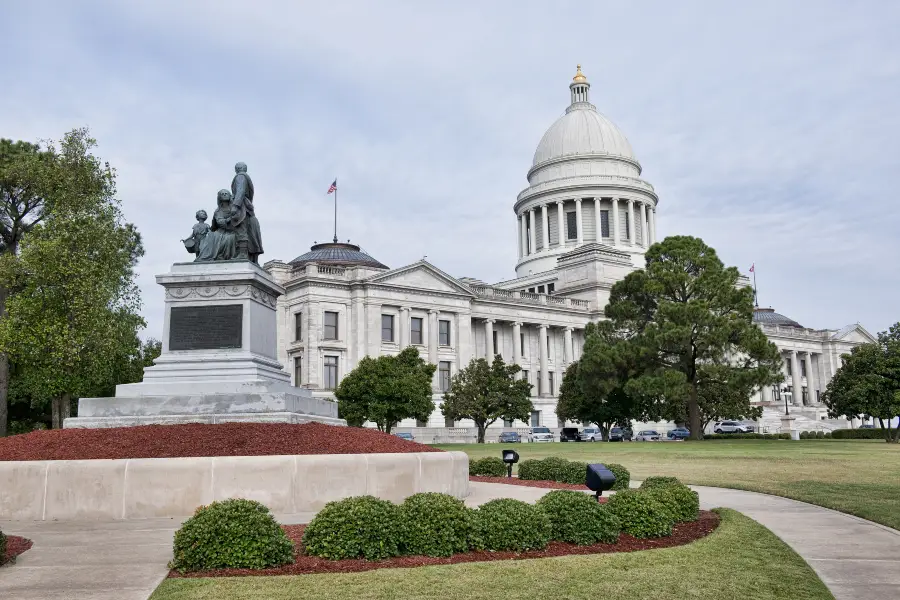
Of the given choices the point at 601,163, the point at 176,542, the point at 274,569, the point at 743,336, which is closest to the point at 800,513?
the point at 274,569

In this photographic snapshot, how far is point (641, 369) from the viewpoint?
2215 inches

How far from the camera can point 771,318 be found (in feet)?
421

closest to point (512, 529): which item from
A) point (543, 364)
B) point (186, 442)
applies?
point (186, 442)

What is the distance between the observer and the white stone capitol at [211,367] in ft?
59.8

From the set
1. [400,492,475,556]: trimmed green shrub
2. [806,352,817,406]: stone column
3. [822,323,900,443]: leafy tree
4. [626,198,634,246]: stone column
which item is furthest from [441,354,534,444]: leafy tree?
[806,352,817,406]: stone column

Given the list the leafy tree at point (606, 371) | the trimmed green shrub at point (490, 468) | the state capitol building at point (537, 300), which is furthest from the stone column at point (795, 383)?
the trimmed green shrub at point (490, 468)

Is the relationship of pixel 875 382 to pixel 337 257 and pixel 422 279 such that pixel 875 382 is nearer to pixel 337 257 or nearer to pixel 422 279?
pixel 422 279

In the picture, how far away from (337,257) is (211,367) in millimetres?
66036

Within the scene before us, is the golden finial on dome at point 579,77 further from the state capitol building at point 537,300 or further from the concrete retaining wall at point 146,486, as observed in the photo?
the concrete retaining wall at point 146,486

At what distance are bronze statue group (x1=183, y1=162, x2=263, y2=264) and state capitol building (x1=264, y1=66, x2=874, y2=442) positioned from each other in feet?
168

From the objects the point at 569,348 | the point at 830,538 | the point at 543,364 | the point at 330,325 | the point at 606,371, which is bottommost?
the point at 830,538

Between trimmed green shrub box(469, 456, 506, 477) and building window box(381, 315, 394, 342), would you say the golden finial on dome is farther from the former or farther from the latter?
trimmed green shrub box(469, 456, 506, 477)

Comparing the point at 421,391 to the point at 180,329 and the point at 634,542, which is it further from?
the point at 634,542

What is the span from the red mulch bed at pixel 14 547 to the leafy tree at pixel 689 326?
43948mm
